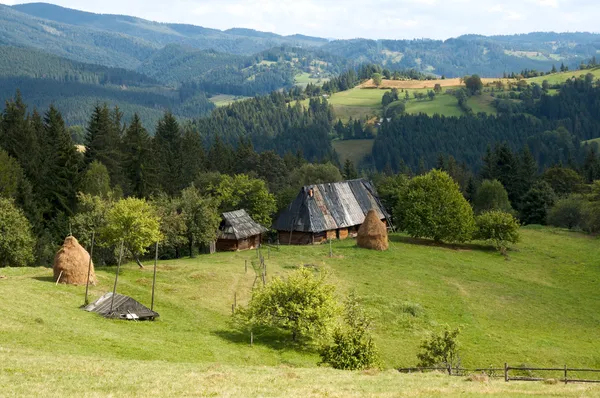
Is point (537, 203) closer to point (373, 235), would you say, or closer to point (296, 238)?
point (373, 235)

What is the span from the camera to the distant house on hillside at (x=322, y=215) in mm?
79375

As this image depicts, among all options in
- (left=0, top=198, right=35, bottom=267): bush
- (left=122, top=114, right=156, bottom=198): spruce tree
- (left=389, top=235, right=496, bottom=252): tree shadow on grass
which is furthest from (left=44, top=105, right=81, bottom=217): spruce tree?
(left=389, top=235, right=496, bottom=252): tree shadow on grass

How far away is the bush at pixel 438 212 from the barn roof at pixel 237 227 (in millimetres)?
18211

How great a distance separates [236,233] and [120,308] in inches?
1265

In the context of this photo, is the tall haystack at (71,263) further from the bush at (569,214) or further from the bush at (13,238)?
the bush at (569,214)

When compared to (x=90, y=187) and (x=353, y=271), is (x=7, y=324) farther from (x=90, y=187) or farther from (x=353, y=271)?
(x=90, y=187)

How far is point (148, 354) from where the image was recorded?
110 ft

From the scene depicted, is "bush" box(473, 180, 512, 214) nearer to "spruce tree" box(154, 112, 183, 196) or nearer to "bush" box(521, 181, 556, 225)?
"bush" box(521, 181, 556, 225)

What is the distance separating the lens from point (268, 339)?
136ft

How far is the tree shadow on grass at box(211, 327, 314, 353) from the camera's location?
39906 mm

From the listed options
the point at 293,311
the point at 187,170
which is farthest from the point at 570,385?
the point at 187,170

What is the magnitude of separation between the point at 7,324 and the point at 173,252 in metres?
39.6

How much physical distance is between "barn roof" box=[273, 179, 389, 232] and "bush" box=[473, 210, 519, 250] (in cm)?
1638

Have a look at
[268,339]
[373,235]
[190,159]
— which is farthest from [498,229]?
[190,159]
